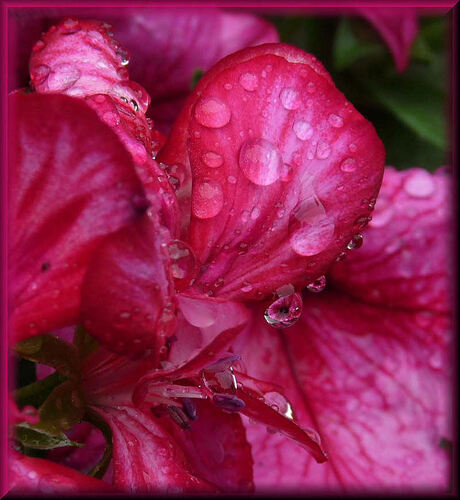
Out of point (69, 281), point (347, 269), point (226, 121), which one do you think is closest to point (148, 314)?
point (69, 281)

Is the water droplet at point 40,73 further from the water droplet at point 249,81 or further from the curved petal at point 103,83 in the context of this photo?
the water droplet at point 249,81

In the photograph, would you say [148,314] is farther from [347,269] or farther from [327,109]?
[347,269]

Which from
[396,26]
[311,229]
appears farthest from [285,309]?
[396,26]

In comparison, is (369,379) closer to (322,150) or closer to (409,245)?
(409,245)

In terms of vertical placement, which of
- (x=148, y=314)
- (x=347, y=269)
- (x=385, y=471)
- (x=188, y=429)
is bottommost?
(x=385, y=471)

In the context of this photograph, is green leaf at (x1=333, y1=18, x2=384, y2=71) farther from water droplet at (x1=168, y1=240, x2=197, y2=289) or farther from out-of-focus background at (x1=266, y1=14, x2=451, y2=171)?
water droplet at (x1=168, y1=240, x2=197, y2=289)

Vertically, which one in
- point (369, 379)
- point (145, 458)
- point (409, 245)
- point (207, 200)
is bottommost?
point (369, 379)
